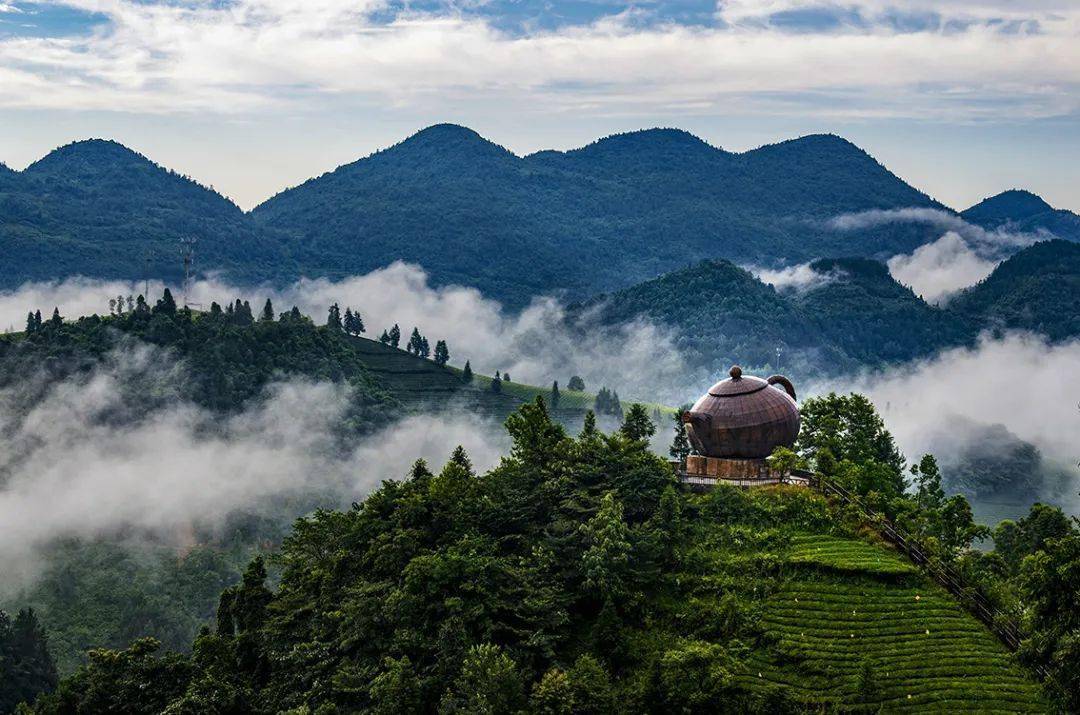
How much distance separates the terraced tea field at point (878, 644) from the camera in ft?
151

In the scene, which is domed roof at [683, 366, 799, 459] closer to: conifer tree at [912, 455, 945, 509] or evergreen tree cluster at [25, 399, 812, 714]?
evergreen tree cluster at [25, 399, 812, 714]

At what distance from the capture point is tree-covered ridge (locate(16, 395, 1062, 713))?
47.1m

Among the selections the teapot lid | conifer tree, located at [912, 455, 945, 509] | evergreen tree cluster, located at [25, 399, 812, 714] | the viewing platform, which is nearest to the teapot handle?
the teapot lid

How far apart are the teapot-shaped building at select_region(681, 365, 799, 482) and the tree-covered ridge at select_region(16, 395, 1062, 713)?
9.73 ft

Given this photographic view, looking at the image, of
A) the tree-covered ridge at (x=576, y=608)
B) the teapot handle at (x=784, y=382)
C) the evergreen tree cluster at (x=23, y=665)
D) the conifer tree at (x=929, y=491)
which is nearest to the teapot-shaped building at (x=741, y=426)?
the tree-covered ridge at (x=576, y=608)

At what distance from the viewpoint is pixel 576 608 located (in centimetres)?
5572

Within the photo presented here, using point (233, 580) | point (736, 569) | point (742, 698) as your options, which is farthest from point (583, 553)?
point (233, 580)

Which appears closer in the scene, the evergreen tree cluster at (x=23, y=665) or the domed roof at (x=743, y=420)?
the domed roof at (x=743, y=420)

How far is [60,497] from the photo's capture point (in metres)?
182

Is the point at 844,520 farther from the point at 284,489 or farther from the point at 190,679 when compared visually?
the point at 284,489

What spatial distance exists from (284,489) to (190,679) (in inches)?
5451

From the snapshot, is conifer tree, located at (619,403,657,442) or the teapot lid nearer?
the teapot lid

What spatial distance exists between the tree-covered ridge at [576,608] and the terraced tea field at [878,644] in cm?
10

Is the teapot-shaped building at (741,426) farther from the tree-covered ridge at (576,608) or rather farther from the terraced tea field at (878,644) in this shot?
the terraced tea field at (878,644)
